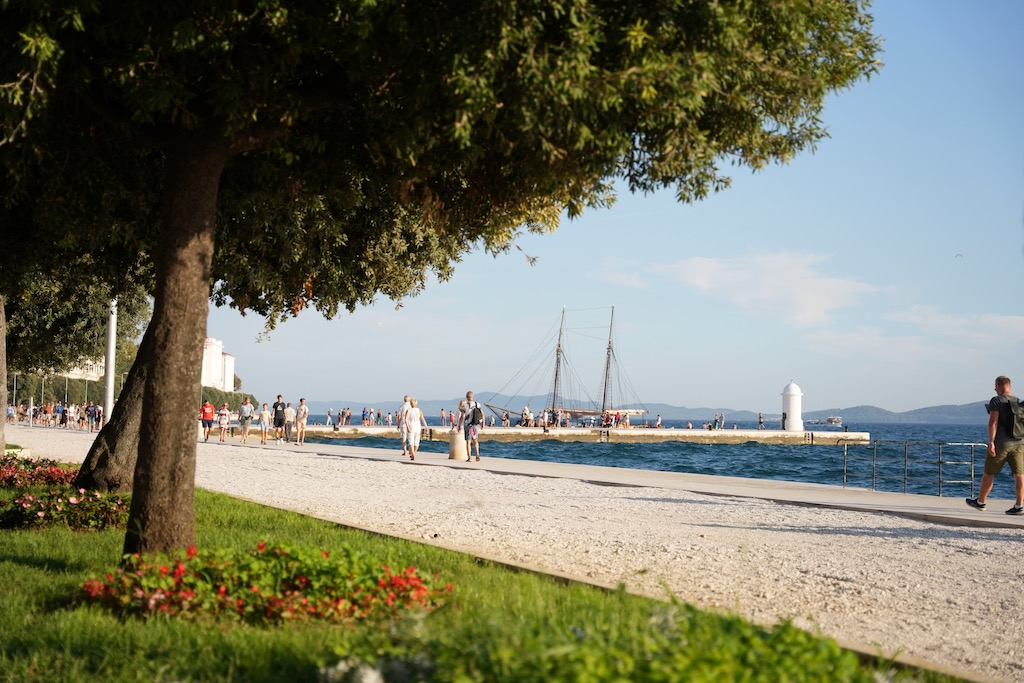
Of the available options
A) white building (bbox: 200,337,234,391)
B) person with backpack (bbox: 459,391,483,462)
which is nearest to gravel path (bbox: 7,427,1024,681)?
person with backpack (bbox: 459,391,483,462)

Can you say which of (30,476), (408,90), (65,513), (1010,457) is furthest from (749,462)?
(408,90)

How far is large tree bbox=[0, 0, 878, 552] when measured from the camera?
6.50m

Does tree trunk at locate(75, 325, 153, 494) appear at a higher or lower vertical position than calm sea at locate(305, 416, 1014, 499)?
higher

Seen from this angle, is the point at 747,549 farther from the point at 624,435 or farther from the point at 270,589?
the point at 624,435

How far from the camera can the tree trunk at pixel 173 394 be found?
7.22 meters

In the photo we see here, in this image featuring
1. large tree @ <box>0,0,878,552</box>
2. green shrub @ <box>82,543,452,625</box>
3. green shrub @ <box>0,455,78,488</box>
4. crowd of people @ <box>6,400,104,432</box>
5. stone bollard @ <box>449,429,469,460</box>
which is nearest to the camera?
green shrub @ <box>82,543,452,625</box>

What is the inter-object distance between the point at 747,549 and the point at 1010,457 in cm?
533

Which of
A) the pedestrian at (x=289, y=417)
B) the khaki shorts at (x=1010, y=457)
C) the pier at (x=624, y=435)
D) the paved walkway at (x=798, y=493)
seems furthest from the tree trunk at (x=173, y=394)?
the pier at (x=624, y=435)

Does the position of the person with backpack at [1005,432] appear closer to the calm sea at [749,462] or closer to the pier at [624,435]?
the calm sea at [749,462]

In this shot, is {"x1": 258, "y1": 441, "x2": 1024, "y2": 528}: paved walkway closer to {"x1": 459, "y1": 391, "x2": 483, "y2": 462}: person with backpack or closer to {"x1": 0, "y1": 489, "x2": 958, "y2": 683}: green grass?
{"x1": 459, "y1": 391, "x2": 483, "y2": 462}: person with backpack

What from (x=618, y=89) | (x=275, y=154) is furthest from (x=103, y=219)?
(x=618, y=89)

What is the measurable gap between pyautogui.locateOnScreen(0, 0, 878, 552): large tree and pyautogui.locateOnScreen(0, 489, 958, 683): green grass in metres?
1.45

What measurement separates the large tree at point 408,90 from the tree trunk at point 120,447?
4.19 m

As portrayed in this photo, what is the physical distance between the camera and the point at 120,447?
12102 millimetres
